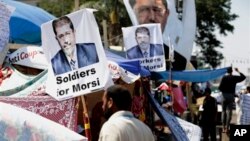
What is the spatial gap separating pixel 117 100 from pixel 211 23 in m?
41.1

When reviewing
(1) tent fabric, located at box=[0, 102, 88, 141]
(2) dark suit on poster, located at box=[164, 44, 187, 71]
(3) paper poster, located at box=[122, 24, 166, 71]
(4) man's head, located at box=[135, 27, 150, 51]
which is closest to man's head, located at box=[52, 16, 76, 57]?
(1) tent fabric, located at box=[0, 102, 88, 141]

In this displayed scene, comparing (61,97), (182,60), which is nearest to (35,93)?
(61,97)

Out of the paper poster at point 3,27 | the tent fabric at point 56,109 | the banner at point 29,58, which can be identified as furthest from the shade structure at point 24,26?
the tent fabric at point 56,109

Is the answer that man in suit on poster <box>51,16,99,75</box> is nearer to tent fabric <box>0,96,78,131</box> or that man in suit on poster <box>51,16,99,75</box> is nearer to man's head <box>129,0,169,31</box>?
tent fabric <box>0,96,78,131</box>

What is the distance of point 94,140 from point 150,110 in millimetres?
1551

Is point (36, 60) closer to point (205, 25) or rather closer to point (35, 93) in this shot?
point (35, 93)

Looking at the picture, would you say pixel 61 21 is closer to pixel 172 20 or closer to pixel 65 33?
pixel 65 33

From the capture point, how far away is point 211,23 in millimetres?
45656

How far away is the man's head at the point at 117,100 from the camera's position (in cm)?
520

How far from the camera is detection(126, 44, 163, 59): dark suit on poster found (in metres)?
12.0

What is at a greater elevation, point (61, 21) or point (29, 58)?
point (61, 21)

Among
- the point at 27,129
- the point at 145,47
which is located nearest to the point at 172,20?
the point at 145,47

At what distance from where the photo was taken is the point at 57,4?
4341 centimetres

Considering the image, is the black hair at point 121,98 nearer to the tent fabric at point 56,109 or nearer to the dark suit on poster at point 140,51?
the tent fabric at point 56,109
